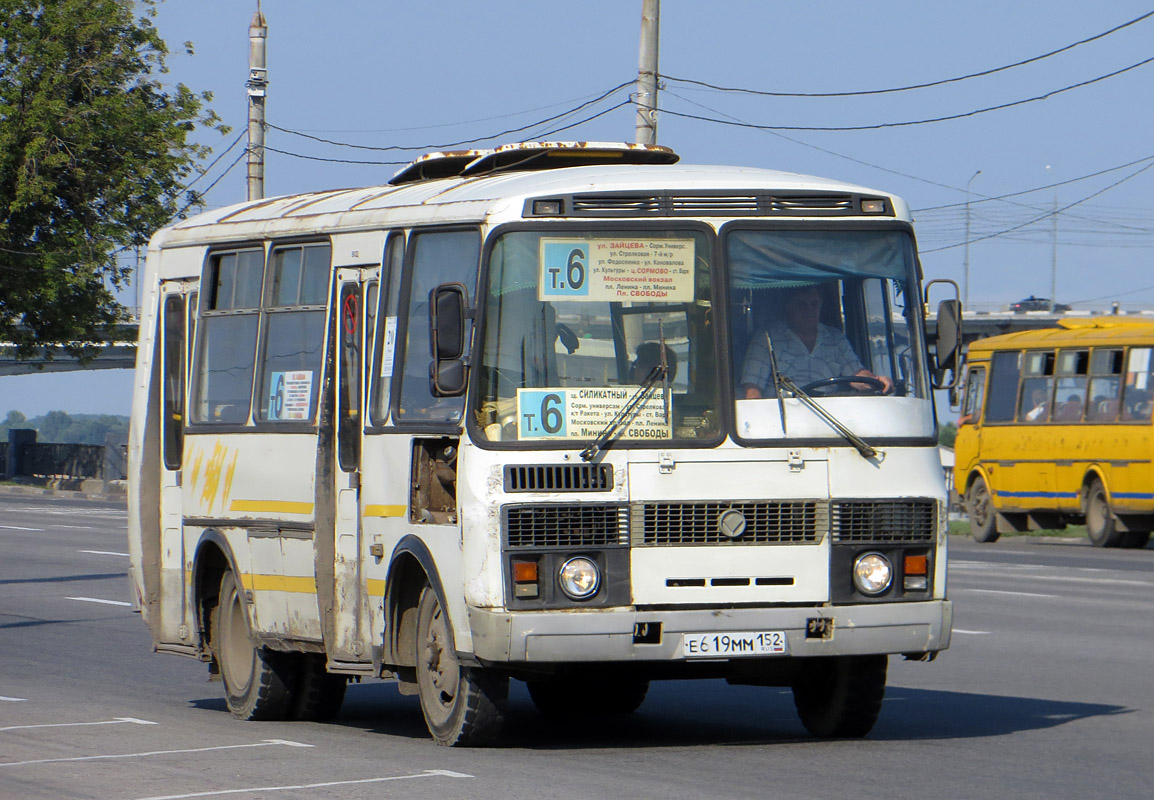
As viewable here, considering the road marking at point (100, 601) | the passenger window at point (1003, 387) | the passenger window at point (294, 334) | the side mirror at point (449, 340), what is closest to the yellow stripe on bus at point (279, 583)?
the passenger window at point (294, 334)

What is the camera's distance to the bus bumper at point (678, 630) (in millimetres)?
8781

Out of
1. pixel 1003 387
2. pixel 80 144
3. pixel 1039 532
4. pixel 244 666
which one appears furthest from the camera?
pixel 80 144

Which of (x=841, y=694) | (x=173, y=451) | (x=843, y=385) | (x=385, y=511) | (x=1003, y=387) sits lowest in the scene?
(x=841, y=694)

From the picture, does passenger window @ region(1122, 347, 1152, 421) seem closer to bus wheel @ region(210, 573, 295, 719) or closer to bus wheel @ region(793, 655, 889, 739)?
bus wheel @ region(210, 573, 295, 719)

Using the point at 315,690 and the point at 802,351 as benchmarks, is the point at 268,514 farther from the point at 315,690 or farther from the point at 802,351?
the point at 802,351

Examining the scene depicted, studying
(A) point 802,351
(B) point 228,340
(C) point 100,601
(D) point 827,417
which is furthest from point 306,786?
(C) point 100,601

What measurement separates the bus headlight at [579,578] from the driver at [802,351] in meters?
1.08

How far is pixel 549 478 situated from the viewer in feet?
29.3

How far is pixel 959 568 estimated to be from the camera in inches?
1000

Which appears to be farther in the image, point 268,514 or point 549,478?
point 268,514

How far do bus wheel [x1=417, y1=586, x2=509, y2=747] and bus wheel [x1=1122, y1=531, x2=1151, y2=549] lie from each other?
911 inches

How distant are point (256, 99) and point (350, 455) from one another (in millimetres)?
19565

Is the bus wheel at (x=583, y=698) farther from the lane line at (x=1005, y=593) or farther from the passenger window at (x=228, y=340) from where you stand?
the lane line at (x=1005, y=593)

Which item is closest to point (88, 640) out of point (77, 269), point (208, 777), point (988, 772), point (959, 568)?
point (208, 777)
